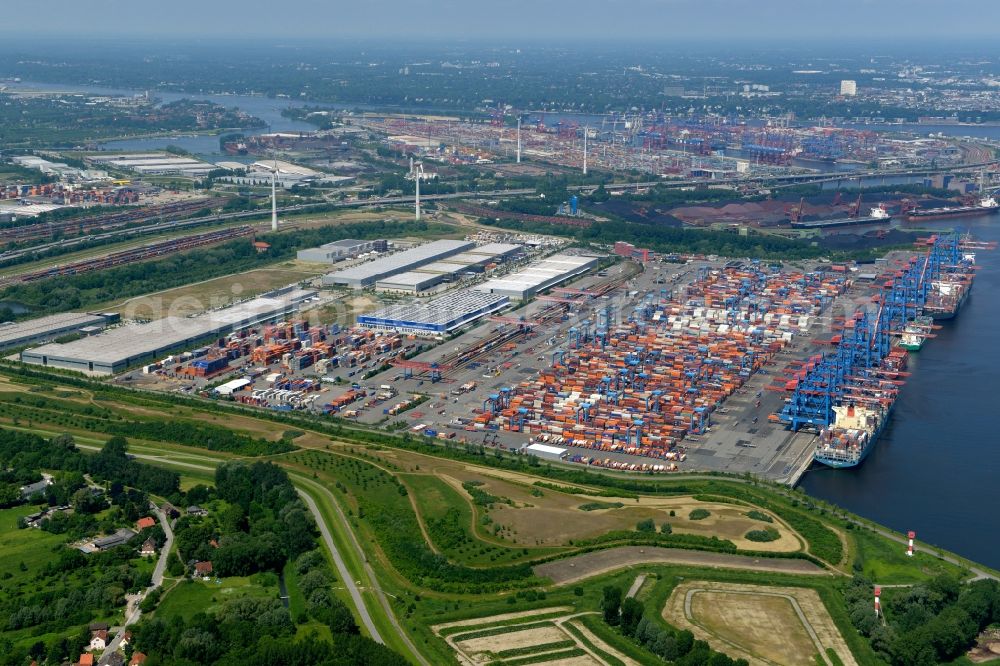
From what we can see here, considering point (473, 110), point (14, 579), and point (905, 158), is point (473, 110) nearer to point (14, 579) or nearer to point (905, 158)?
point (905, 158)

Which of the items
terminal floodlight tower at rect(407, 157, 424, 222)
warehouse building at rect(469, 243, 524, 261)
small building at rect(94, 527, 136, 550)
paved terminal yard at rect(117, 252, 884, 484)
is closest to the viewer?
small building at rect(94, 527, 136, 550)

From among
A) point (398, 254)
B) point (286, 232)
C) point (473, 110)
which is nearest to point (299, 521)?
point (398, 254)

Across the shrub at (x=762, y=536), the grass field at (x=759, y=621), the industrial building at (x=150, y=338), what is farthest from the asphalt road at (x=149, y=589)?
the industrial building at (x=150, y=338)

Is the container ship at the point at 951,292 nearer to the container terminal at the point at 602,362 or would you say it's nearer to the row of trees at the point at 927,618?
the container terminal at the point at 602,362

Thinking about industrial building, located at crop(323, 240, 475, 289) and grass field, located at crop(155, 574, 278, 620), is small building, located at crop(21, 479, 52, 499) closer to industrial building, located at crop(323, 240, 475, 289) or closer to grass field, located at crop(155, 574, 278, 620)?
grass field, located at crop(155, 574, 278, 620)

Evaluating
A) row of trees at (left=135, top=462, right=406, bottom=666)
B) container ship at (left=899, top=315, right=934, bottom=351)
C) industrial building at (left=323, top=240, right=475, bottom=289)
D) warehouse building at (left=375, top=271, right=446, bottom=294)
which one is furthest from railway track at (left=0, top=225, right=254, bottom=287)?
container ship at (left=899, top=315, right=934, bottom=351)

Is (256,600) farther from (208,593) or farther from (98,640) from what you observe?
(98,640)
